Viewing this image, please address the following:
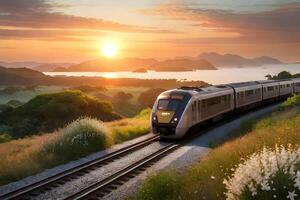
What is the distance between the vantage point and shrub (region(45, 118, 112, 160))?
2059 cm

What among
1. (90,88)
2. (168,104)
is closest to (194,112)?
(168,104)

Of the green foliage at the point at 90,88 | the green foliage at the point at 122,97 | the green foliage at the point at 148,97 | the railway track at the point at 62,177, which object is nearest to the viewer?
the railway track at the point at 62,177

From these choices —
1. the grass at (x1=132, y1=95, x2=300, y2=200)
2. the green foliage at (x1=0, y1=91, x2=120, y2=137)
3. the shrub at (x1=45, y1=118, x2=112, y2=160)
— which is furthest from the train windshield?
the green foliage at (x1=0, y1=91, x2=120, y2=137)

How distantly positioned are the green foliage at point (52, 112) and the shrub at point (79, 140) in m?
23.7

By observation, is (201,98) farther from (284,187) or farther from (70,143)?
(284,187)

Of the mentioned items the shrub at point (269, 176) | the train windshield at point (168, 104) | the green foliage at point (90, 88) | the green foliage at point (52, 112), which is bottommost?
the green foliage at point (90, 88)

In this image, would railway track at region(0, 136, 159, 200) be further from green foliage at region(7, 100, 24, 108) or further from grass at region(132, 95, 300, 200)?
green foliage at region(7, 100, 24, 108)

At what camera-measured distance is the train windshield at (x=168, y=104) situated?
80.2ft

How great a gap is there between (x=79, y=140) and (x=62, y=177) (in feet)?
19.3

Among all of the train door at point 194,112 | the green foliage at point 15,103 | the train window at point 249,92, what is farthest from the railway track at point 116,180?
the green foliage at point 15,103

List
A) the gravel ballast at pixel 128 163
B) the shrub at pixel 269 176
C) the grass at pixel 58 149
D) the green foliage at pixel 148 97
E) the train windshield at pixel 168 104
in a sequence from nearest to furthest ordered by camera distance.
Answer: the shrub at pixel 269 176 < the gravel ballast at pixel 128 163 < the grass at pixel 58 149 < the train windshield at pixel 168 104 < the green foliage at pixel 148 97

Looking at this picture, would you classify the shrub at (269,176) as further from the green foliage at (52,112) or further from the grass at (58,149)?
the green foliage at (52,112)

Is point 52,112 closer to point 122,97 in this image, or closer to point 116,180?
point 116,180

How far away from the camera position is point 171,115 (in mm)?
24172
